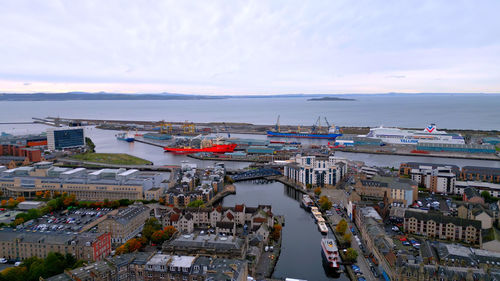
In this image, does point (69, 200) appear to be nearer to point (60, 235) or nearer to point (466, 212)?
point (60, 235)

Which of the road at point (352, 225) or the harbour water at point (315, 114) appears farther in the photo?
the harbour water at point (315, 114)

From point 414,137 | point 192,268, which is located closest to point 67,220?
point 192,268

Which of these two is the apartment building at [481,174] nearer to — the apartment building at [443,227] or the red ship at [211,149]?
the apartment building at [443,227]

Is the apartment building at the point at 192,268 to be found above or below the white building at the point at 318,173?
below

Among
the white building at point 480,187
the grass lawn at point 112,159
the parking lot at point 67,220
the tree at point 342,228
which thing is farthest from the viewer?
the grass lawn at point 112,159

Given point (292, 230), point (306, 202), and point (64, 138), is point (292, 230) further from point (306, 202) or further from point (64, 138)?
point (64, 138)

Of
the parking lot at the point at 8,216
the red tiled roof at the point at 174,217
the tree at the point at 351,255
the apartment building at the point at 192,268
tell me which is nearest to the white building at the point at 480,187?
the tree at the point at 351,255

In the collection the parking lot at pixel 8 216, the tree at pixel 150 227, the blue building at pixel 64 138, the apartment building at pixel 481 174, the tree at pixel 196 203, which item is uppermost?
the blue building at pixel 64 138
